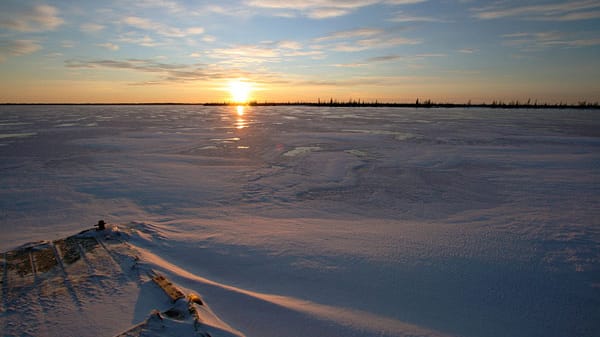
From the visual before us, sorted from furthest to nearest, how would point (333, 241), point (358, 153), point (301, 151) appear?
point (301, 151) → point (358, 153) → point (333, 241)

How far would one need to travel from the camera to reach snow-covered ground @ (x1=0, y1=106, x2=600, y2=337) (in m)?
2.65

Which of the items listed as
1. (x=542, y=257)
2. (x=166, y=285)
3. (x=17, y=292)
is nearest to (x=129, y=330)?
(x=166, y=285)

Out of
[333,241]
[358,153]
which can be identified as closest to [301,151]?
[358,153]

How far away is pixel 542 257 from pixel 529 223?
1.11 metres

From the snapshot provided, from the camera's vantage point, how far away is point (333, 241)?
161 inches

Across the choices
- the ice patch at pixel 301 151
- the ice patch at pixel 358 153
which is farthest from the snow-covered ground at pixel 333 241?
the ice patch at pixel 358 153

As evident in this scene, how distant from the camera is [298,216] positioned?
5.09 metres

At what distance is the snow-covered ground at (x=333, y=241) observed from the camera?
104 inches

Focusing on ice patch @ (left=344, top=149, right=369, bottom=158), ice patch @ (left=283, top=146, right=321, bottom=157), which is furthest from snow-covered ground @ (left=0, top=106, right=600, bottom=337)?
ice patch @ (left=344, top=149, right=369, bottom=158)

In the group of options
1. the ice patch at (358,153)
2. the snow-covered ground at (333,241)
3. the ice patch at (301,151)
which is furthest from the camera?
the ice patch at (301,151)

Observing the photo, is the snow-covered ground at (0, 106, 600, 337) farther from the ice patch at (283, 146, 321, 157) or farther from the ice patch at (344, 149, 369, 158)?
the ice patch at (344, 149, 369, 158)

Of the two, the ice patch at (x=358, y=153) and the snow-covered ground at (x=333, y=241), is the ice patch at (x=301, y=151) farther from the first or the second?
the snow-covered ground at (x=333, y=241)

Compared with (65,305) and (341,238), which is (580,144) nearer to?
(341,238)

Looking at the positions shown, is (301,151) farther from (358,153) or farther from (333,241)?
(333,241)
